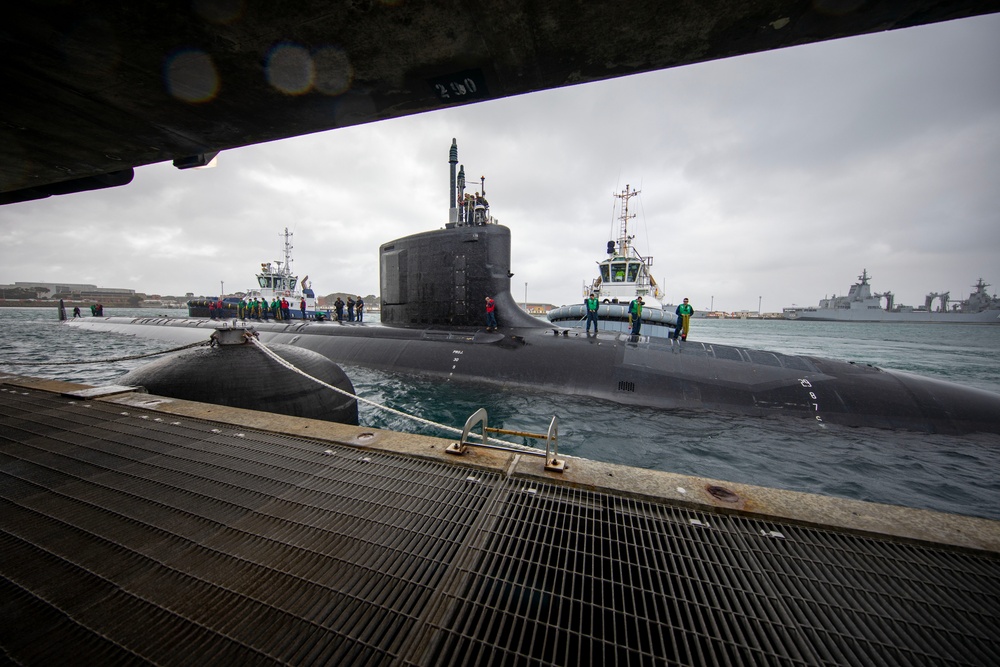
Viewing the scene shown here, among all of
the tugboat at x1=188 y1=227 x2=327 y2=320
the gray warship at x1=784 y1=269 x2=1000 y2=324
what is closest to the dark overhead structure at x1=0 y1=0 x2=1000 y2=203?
the tugboat at x1=188 y1=227 x2=327 y2=320

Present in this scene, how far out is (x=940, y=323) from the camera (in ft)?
250

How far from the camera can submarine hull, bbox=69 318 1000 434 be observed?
6.73m

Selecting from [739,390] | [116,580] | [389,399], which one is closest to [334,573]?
[116,580]

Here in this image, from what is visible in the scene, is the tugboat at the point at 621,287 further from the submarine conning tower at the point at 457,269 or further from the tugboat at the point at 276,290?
the tugboat at the point at 276,290

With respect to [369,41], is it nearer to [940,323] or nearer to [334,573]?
[334,573]

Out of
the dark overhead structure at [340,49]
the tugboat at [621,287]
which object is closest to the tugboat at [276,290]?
the tugboat at [621,287]

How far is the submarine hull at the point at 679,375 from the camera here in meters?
6.73

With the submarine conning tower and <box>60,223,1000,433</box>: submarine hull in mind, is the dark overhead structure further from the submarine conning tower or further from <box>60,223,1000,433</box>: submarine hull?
the submarine conning tower

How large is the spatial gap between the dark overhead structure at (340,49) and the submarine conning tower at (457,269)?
25.4 ft

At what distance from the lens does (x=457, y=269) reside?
10258mm

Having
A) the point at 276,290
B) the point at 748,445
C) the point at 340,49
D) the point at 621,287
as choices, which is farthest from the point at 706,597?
the point at 276,290

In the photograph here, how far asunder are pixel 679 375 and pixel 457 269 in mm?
6338

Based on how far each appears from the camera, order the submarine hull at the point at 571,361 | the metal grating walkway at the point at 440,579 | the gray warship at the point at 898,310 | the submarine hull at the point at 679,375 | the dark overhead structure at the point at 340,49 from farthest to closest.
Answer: the gray warship at the point at 898,310 → the submarine hull at the point at 571,361 → the submarine hull at the point at 679,375 → the dark overhead structure at the point at 340,49 → the metal grating walkway at the point at 440,579

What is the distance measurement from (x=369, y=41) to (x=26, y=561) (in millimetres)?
2921
